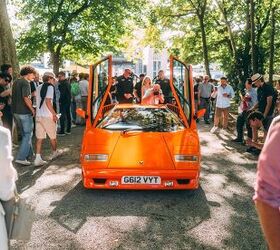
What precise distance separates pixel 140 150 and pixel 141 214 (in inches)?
48.0

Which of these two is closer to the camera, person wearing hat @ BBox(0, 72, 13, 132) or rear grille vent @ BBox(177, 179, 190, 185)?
rear grille vent @ BBox(177, 179, 190, 185)

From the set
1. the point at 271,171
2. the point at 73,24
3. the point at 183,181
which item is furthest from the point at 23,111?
the point at 73,24

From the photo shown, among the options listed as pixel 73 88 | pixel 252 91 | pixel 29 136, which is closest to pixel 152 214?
pixel 29 136

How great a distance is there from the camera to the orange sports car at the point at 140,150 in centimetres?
634

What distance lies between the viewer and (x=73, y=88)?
15.8 meters

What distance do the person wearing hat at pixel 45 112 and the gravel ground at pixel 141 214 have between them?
555mm

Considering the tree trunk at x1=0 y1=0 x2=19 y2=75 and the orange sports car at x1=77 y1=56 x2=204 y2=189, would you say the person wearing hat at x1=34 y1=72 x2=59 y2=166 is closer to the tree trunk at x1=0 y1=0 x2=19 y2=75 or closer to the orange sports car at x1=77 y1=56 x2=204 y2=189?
the orange sports car at x1=77 y1=56 x2=204 y2=189

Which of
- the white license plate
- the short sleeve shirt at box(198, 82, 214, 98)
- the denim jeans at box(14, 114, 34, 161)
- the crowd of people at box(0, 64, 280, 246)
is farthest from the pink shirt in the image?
the short sleeve shirt at box(198, 82, 214, 98)

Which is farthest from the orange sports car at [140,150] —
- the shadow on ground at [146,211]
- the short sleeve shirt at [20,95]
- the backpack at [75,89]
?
the backpack at [75,89]

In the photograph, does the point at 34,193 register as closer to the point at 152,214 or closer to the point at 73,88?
the point at 152,214

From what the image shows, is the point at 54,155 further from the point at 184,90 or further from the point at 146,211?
the point at 146,211

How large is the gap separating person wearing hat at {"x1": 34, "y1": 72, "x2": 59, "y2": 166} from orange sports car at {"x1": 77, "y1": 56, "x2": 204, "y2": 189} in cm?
123

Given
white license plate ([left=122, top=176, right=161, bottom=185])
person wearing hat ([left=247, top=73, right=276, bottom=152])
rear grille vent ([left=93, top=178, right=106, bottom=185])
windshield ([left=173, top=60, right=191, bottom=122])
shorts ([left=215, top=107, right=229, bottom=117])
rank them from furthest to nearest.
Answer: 1. shorts ([left=215, top=107, right=229, bottom=117])
2. person wearing hat ([left=247, top=73, right=276, bottom=152])
3. windshield ([left=173, top=60, right=191, bottom=122])
4. rear grille vent ([left=93, top=178, right=106, bottom=185])
5. white license plate ([left=122, top=176, right=161, bottom=185])

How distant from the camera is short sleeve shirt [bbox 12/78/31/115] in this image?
8594 mm
